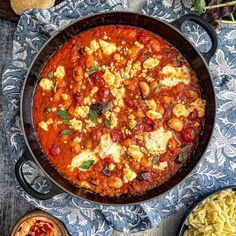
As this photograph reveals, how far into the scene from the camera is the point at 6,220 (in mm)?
5711

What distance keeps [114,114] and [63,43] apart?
938 millimetres

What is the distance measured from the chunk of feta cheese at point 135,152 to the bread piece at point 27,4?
5.86 ft

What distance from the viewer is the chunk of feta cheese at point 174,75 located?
5.20 metres

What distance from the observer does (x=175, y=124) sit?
5117mm

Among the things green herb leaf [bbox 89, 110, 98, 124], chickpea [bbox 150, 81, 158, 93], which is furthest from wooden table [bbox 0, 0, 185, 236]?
chickpea [bbox 150, 81, 158, 93]

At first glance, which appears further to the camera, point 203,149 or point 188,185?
point 188,185

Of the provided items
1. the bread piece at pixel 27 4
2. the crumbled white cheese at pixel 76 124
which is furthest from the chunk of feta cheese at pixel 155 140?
the bread piece at pixel 27 4

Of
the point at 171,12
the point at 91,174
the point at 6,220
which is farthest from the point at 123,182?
the point at 171,12

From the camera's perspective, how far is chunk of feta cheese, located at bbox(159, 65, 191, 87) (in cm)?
520

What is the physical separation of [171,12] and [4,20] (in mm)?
1844

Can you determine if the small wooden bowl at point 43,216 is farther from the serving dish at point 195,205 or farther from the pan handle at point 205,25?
the pan handle at point 205,25

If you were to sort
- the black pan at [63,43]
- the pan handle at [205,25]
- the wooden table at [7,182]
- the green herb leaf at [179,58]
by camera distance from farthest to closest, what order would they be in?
1. the wooden table at [7,182]
2. the green herb leaf at [179,58]
3. the black pan at [63,43]
4. the pan handle at [205,25]

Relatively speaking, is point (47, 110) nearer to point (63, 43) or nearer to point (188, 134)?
point (63, 43)

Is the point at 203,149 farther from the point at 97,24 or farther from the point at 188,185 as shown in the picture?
the point at 97,24
